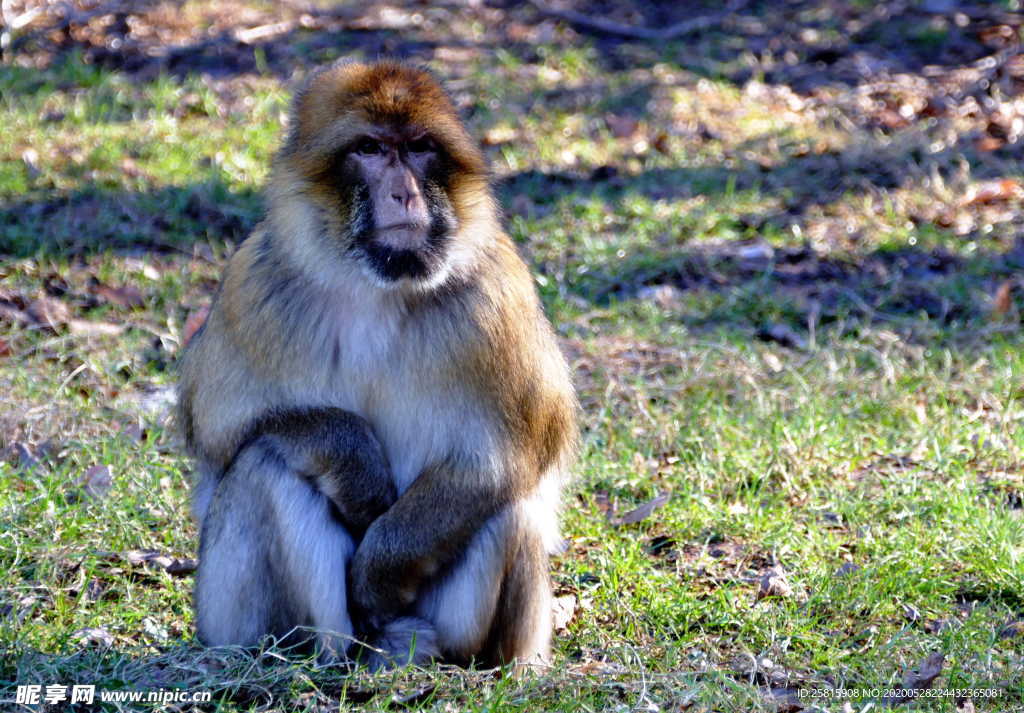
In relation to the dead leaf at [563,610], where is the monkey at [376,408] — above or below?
above

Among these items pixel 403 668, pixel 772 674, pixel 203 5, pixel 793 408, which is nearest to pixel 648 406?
pixel 793 408

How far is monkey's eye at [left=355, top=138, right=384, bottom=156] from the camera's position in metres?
3.35

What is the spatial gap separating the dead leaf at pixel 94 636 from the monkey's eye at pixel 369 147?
1.47m

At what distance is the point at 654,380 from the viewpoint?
5668 millimetres

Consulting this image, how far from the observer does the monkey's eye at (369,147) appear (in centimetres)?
335

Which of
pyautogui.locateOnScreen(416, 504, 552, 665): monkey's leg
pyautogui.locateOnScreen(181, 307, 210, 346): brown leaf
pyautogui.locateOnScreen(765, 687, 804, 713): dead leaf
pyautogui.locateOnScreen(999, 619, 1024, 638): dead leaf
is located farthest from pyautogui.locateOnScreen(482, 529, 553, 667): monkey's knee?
pyautogui.locateOnScreen(181, 307, 210, 346): brown leaf

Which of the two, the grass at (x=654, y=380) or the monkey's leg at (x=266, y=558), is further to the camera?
the grass at (x=654, y=380)

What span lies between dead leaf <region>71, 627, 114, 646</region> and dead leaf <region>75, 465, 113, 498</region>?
0.83 meters

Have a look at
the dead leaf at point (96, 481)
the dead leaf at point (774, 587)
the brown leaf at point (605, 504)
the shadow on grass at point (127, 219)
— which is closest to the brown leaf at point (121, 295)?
the shadow on grass at point (127, 219)

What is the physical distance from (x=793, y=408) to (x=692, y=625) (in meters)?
1.53

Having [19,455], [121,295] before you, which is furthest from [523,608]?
[121,295]

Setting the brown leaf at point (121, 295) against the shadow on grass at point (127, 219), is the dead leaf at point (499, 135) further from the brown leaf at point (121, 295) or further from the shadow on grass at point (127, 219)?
the brown leaf at point (121, 295)

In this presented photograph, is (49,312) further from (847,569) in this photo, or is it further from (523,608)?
(847,569)

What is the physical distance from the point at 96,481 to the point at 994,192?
5.07 meters
